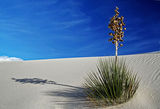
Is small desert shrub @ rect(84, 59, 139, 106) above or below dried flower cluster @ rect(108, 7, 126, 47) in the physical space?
below

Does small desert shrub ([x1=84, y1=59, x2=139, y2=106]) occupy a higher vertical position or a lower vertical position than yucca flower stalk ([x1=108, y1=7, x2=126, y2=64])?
lower

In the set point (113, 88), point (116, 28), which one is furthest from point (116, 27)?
point (113, 88)

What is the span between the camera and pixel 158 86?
4.50 m

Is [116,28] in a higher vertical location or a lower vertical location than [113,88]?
higher

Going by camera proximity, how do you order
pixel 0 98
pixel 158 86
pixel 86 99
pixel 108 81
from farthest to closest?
1. pixel 0 98
2. pixel 158 86
3. pixel 86 99
4. pixel 108 81

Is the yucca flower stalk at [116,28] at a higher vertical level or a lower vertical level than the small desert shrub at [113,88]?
higher

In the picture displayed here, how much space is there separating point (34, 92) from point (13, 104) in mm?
1012

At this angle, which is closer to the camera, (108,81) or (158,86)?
(108,81)

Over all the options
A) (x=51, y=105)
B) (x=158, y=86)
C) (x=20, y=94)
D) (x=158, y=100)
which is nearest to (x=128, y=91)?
(x=158, y=100)

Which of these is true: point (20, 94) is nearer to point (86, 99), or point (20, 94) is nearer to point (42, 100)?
point (42, 100)

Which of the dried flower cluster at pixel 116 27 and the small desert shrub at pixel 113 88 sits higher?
the dried flower cluster at pixel 116 27

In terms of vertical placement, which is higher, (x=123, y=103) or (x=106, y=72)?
(x=106, y=72)

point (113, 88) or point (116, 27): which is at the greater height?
point (116, 27)

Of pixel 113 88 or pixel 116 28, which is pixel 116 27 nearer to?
pixel 116 28
